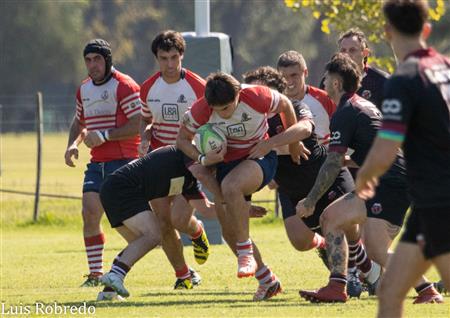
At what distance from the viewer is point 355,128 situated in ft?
31.3

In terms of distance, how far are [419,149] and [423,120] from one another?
17 centimetres

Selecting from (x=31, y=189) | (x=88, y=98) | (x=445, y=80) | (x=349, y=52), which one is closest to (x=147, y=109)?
(x=88, y=98)

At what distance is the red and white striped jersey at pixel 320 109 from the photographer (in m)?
11.1

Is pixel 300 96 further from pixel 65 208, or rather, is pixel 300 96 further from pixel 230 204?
pixel 65 208

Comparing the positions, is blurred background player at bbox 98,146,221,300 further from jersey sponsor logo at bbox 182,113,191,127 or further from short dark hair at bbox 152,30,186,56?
short dark hair at bbox 152,30,186,56

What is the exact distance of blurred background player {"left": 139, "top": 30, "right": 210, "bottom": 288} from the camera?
1143cm

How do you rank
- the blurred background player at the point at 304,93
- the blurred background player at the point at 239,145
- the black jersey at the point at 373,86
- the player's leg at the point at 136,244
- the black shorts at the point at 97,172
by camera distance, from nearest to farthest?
1. the blurred background player at the point at 239,145
2. the player's leg at the point at 136,244
3. the blurred background player at the point at 304,93
4. the black jersey at the point at 373,86
5. the black shorts at the point at 97,172

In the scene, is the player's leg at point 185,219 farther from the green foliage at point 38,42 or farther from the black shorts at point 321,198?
the green foliage at point 38,42

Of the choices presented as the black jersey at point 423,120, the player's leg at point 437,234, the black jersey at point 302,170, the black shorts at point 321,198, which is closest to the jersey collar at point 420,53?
the black jersey at point 423,120

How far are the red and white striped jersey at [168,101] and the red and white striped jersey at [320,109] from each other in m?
1.05

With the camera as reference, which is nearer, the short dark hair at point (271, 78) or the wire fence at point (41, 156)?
the short dark hair at point (271, 78)

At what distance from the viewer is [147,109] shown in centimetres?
1165

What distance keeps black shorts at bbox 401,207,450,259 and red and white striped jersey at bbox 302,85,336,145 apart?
439 cm

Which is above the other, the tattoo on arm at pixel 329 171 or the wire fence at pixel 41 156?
the tattoo on arm at pixel 329 171
